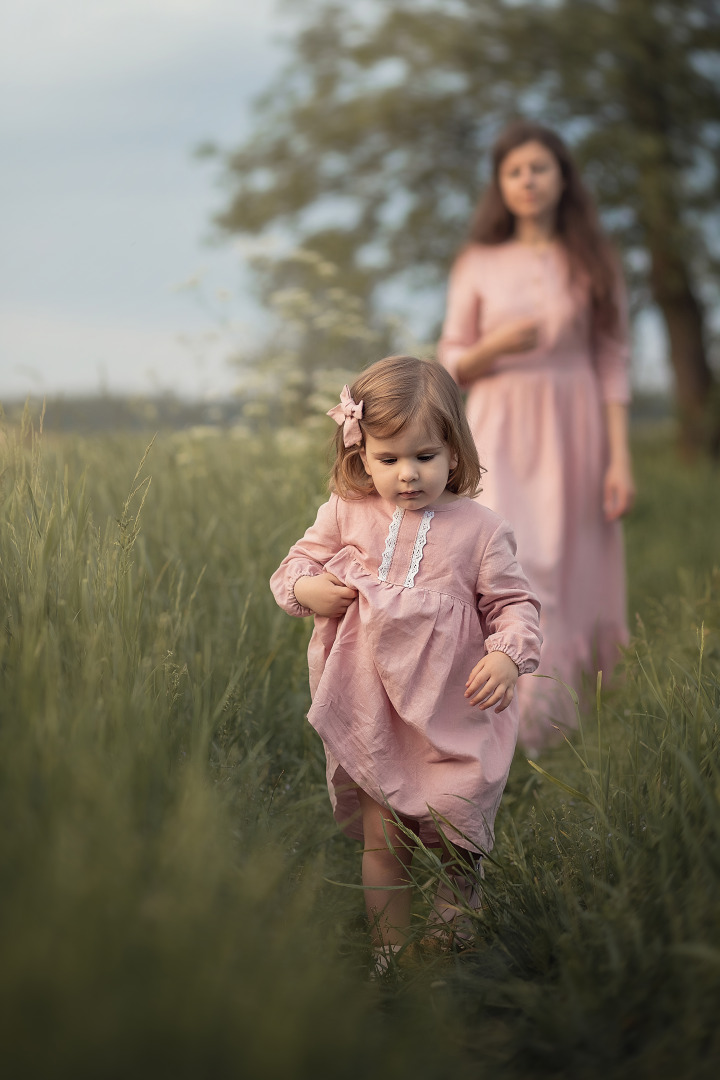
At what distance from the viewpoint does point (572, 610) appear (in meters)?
3.66

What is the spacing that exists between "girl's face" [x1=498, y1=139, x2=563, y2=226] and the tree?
6.33m

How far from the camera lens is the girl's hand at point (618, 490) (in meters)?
3.60

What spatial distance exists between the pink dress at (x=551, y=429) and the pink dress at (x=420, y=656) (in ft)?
5.17

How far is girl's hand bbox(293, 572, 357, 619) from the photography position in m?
1.92

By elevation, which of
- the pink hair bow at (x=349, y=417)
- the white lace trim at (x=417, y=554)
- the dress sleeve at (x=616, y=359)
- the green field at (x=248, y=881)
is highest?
the dress sleeve at (x=616, y=359)

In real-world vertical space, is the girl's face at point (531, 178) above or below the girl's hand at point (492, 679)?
above

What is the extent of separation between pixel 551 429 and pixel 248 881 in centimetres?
271

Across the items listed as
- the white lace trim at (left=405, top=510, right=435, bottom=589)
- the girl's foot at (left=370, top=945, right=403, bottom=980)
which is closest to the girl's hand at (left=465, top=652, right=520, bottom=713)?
the white lace trim at (left=405, top=510, right=435, bottom=589)

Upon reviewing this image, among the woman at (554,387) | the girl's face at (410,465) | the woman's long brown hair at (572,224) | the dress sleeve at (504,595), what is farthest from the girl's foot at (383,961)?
the woman's long brown hair at (572,224)

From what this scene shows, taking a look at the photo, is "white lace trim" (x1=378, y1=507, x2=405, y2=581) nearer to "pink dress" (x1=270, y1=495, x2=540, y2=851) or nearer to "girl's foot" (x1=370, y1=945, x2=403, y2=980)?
"pink dress" (x1=270, y1=495, x2=540, y2=851)

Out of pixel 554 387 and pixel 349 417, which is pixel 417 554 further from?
pixel 554 387

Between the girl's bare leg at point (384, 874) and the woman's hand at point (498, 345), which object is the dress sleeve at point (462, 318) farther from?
the girl's bare leg at point (384, 874)

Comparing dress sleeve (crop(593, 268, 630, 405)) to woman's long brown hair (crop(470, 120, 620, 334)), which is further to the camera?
dress sleeve (crop(593, 268, 630, 405))

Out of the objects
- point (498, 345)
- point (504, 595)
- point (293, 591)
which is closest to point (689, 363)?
point (498, 345)
